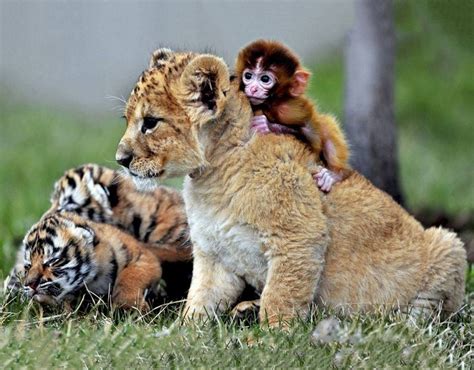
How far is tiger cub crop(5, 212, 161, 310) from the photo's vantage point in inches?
270

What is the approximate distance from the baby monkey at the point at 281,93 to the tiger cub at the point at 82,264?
1.32 m

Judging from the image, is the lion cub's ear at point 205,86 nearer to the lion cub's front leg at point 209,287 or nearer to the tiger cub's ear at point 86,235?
the lion cub's front leg at point 209,287

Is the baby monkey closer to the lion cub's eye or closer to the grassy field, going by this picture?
the lion cub's eye

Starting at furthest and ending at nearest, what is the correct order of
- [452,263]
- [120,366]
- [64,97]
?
[64,97] → [452,263] → [120,366]

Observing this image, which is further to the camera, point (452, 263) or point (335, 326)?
point (452, 263)

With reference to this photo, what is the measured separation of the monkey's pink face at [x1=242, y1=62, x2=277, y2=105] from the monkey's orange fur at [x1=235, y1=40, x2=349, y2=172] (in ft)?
0.11

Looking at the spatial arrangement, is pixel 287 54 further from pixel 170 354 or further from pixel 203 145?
pixel 170 354

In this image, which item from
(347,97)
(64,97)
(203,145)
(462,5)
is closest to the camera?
(203,145)

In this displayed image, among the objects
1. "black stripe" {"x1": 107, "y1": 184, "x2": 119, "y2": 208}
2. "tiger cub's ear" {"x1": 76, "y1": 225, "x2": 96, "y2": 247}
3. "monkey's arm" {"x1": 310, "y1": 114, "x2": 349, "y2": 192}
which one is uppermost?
"monkey's arm" {"x1": 310, "y1": 114, "x2": 349, "y2": 192}

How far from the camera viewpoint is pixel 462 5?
945cm

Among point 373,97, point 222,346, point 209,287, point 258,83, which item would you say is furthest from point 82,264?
point 373,97

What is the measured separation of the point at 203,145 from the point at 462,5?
3942 mm

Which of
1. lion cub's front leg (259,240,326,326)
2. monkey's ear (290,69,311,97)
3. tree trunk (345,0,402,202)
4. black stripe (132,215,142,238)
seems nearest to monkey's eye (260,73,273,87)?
monkey's ear (290,69,311,97)

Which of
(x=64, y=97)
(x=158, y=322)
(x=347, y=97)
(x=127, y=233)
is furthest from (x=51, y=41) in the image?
(x=158, y=322)
